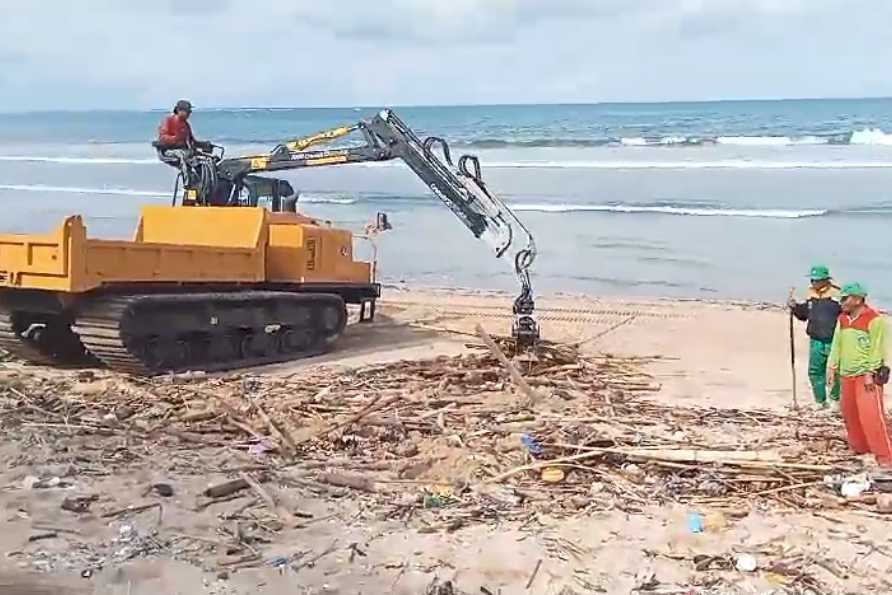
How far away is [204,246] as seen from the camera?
42.6 ft

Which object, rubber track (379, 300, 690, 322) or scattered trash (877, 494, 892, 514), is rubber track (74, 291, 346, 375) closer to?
rubber track (379, 300, 690, 322)

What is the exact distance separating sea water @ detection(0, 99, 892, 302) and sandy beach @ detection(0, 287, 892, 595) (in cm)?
918

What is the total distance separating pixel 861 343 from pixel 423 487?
355 cm

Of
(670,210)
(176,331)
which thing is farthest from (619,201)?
(176,331)

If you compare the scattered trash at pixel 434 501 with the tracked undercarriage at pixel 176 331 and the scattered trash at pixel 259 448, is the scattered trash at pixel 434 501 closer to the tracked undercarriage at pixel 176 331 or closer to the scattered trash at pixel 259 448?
the scattered trash at pixel 259 448

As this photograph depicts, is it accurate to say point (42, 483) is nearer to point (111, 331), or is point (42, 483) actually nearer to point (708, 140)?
point (111, 331)

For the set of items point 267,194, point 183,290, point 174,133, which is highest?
point 174,133

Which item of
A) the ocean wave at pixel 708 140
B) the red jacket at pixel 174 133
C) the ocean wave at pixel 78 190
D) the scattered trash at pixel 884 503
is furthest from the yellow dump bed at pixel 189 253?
the ocean wave at pixel 708 140

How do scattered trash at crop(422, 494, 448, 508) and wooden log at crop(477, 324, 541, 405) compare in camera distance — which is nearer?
scattered trash at crop(422, 494, 448, 508)

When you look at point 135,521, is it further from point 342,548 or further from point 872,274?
point 872,274

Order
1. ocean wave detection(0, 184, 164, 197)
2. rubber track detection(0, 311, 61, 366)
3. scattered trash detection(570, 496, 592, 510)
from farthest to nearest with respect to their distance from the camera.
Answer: ocean wave detection(0, 184, 164, 197), rubber track detection(0, 311, 61, 366), scattered trash detection(570, 496, 592, 510)

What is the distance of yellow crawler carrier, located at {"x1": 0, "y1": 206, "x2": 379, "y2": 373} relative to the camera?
11.9m

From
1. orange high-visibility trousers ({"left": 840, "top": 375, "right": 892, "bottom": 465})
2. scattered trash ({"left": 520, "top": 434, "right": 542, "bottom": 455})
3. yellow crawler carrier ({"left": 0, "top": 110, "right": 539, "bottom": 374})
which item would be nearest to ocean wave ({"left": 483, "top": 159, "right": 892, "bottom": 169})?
yellow crawler carrier ({"left": 0, "top": 110, "right": 539, "bottom": 374})

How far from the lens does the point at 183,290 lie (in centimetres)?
1291
